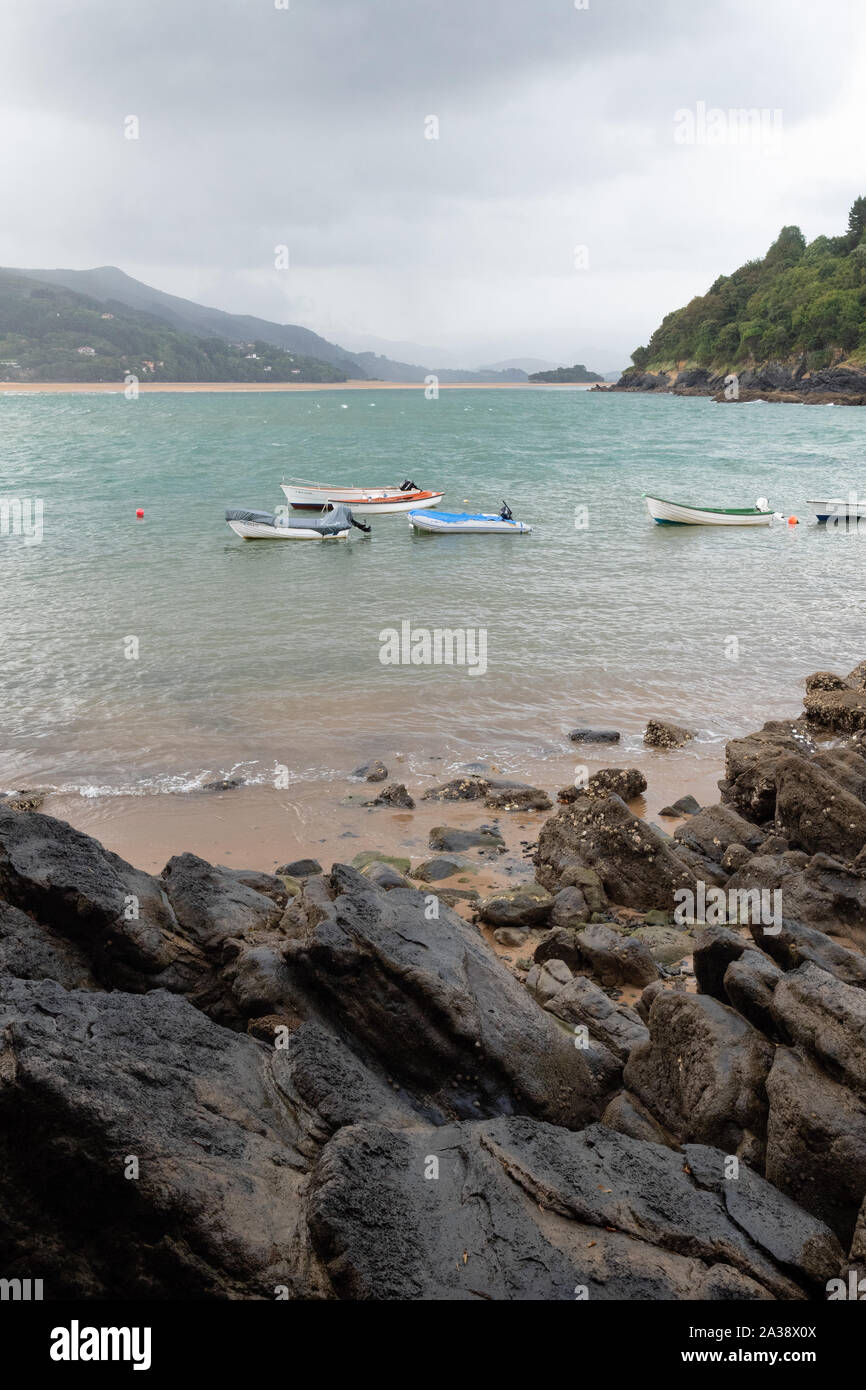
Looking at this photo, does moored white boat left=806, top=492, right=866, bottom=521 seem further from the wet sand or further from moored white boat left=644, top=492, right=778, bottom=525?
the wet sand

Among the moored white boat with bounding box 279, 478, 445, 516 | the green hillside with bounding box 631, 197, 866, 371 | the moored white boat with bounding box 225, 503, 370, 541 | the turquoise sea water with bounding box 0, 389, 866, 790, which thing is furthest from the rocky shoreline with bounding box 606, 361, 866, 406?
the moored white boat with bounding box 225, 503, 370, 541

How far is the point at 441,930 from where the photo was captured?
6.71 metres

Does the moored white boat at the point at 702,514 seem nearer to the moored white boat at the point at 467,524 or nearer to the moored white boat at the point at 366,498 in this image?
the moored white boat at the point at 467,524

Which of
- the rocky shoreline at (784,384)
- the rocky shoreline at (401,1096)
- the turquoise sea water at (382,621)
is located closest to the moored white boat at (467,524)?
the turquoise sea water at (382,621)

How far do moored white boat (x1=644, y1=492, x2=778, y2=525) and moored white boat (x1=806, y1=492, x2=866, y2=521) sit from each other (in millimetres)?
2116

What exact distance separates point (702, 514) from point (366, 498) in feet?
49.5

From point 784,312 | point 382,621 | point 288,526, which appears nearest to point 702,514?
point 288,526

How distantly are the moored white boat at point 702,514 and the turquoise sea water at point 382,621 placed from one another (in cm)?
58

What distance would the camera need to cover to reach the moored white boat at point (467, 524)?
3581 cm

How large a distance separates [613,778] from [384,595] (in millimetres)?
15432

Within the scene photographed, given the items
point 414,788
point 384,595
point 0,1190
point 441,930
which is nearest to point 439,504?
point 384,595

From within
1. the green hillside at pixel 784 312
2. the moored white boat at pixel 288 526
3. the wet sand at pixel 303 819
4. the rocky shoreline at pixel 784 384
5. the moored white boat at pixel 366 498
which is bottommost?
the wet sand at pixel 303 819

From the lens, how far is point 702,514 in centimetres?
3731

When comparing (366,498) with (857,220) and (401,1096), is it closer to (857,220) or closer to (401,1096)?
(401,1096)
